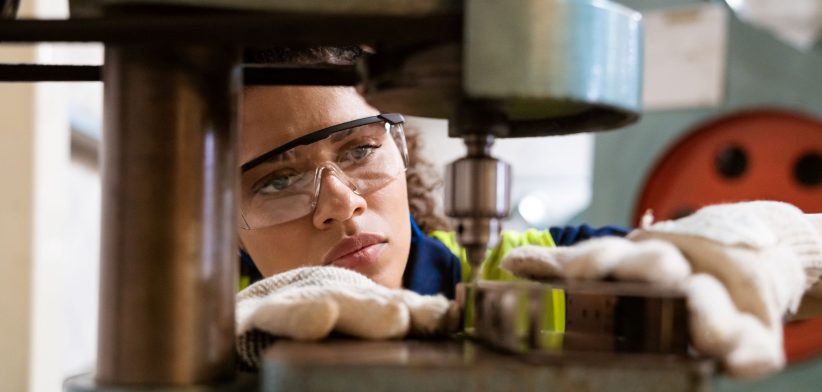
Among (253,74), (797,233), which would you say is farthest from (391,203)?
(797,233)

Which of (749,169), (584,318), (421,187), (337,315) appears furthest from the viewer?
(749,169)

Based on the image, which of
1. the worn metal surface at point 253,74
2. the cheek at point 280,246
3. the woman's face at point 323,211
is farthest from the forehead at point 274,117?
the worn metal surface at point 253,74

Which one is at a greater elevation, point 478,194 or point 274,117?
point 274,117

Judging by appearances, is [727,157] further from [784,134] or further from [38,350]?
[38,350]

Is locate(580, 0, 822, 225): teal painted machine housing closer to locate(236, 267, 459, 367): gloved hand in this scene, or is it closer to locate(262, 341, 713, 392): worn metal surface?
locate(236, 267, 459, 367): gloved hand

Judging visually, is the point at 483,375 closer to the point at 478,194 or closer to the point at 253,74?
the point at 478,194

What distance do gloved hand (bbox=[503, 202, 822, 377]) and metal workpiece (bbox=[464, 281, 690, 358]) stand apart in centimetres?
1

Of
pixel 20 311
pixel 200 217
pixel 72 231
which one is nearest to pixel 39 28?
pixel 200 217

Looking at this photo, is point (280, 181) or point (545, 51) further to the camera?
point (280, 181)

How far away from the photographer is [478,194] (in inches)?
24.7

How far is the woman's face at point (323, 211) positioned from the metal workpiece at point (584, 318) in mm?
499

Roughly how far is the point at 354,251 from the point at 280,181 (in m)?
0.16

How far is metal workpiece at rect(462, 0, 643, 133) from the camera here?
55cm

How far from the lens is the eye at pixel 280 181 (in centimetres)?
124
